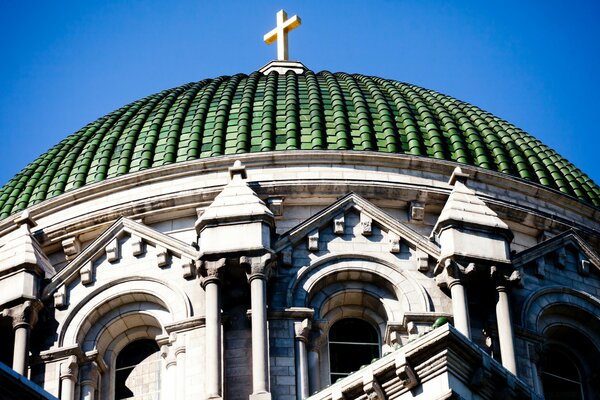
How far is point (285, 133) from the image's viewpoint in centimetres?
4847

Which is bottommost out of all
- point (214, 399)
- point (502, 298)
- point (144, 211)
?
point (214, 399)

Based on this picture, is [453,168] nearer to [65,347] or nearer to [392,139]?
[392,139]

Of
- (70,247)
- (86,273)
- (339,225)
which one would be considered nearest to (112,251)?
(86,273)

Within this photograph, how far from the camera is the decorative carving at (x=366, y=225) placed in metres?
45.0

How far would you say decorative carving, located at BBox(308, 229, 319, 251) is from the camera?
146 ft

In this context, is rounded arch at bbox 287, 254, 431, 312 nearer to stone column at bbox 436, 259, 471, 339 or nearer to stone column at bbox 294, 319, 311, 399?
stone column at bbox 436, 259, 471, 339

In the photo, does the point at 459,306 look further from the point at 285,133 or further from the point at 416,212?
the point at 285,133

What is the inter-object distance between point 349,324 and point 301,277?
135 centimetres

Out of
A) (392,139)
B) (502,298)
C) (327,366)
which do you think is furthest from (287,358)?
(392,139)

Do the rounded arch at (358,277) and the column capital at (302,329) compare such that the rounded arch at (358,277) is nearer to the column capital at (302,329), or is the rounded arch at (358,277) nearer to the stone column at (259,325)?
the column capital at (302,329)

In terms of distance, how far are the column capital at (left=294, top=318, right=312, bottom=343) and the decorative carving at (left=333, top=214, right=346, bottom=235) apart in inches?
100

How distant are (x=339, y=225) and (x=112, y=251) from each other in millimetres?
4483

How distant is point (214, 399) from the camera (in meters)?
40.8

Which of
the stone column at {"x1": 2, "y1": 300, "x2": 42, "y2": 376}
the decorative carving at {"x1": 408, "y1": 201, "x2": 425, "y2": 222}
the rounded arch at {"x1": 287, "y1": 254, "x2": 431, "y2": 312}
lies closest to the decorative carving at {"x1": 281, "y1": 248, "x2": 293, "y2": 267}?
the rounded arch at {"x1": 287, "y1": 254, "x2": 431, "y2": 312}
